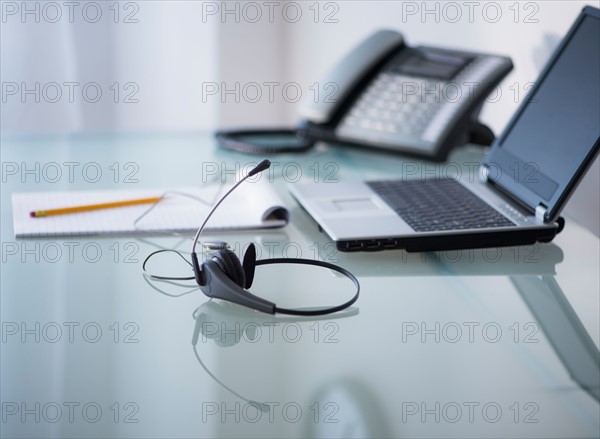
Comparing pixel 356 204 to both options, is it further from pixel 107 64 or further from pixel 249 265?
pixel 107 64

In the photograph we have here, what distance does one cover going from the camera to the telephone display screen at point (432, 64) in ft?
4.85

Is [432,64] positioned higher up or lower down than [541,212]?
higher up

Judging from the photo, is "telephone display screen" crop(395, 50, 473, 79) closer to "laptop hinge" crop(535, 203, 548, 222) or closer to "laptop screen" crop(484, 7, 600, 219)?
"laptop screen" crop(484, 7, 600, 219)

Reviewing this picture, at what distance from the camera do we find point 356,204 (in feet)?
3.73

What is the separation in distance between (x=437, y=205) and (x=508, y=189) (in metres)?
0.11

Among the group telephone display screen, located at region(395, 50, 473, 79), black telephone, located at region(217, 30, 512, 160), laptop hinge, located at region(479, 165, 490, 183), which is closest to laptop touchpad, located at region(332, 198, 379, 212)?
laptop hinge, located at region(479, 165, 490, 183)

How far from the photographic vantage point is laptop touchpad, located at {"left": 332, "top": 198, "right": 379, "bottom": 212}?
44.0 inches

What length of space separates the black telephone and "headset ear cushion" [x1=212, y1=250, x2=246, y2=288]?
603 mm

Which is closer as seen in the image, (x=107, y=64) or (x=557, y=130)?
(x=557, y=130)

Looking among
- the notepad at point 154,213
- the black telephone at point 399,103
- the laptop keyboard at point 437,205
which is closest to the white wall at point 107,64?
the black telephone at point 399,103

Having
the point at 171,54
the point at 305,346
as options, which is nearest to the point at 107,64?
the point at 171,54

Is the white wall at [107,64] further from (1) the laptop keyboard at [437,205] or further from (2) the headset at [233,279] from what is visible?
(2) the headset at [233,279]

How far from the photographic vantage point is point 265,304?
2.78 feet

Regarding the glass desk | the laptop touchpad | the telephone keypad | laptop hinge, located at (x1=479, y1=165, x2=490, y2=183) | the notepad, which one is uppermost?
the telephone keypad
